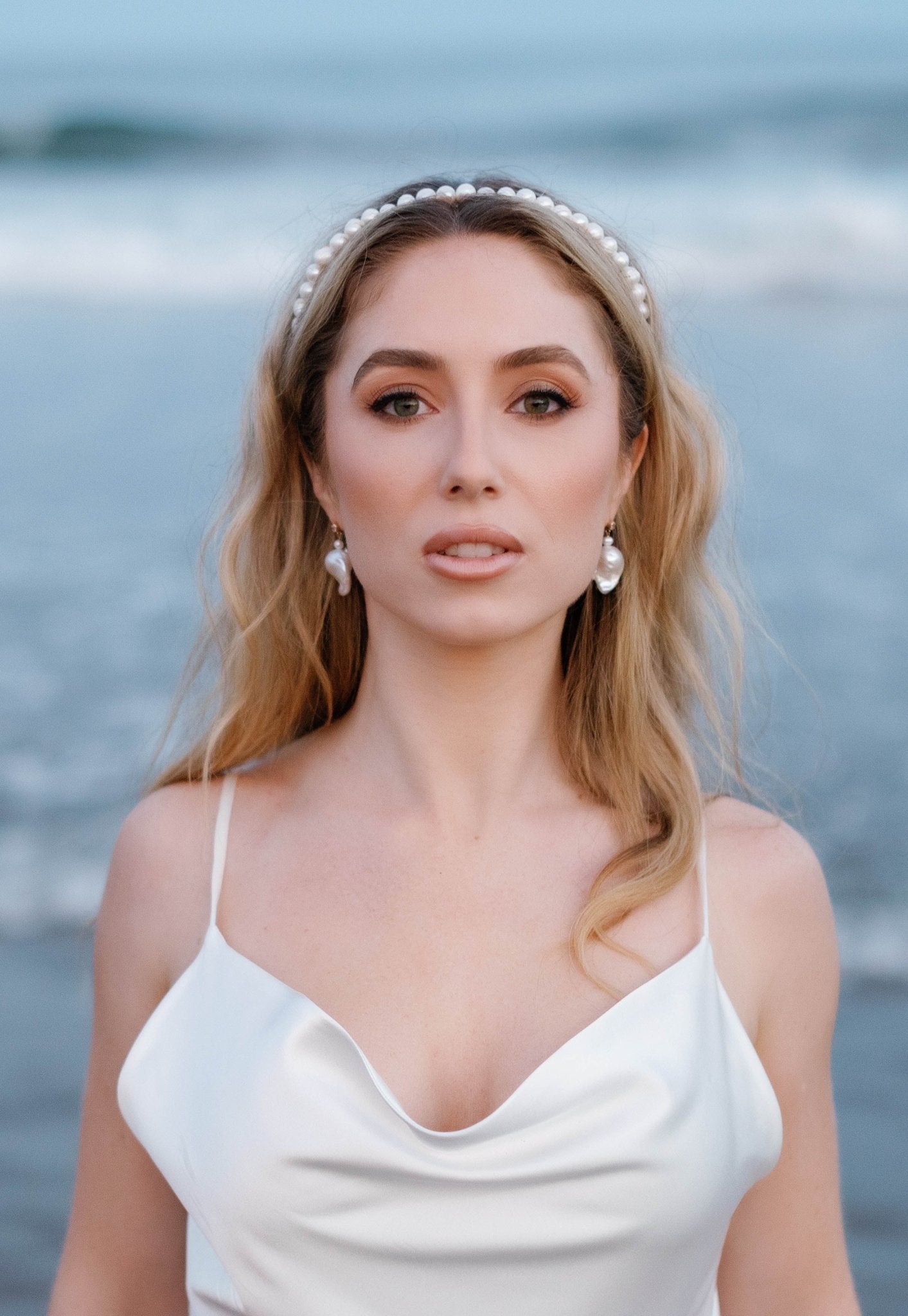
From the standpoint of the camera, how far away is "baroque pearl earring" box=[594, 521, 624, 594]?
2.60m

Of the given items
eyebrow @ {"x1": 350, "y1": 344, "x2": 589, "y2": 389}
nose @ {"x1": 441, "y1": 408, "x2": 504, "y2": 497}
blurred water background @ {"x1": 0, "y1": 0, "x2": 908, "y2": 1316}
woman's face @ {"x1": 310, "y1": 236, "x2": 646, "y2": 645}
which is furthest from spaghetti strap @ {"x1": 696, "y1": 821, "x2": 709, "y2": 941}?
eyebrow @ {"x1": 350, "y1": 344, "x2": 589, "y2": 389}

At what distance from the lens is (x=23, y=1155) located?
167 inches

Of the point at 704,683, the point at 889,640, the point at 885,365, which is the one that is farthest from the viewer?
the point at 885,365

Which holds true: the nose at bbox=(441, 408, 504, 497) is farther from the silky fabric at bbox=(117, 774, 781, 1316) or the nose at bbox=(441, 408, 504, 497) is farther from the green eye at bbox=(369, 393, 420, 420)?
the silky fabric at bbox=(117, 774, 781, 1316)

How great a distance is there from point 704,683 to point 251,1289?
1246 millimetres

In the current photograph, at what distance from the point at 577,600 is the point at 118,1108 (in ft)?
3.78

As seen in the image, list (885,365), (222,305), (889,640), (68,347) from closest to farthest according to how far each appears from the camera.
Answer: (889,640) < (885,365) < (68,347) < (222,305)

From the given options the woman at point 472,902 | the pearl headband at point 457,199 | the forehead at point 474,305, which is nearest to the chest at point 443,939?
the woman at point 472,902

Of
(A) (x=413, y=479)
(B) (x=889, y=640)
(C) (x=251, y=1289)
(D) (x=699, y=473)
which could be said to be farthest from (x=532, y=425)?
(B) (x=889, y=640)

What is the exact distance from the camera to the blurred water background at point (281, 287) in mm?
5094

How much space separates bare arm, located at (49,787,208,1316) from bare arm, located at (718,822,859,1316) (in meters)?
0.91

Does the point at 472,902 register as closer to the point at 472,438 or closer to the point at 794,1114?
the point at 794,1114

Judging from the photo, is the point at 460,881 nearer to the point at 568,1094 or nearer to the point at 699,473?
the point at 568,1094

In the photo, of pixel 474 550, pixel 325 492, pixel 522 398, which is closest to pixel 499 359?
pixel 522 398
